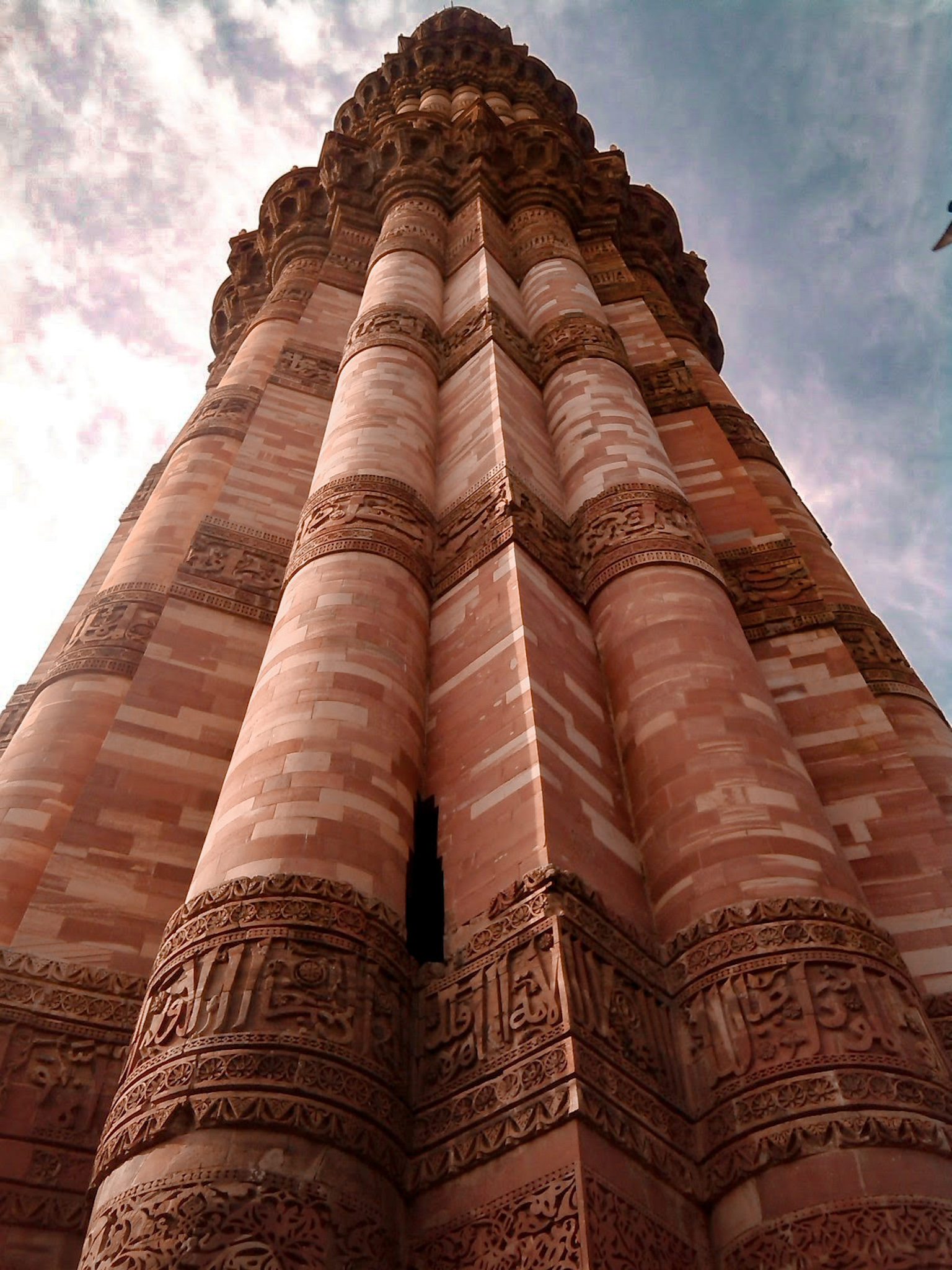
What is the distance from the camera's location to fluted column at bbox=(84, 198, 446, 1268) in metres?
3.81

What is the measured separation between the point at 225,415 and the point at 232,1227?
986 cm

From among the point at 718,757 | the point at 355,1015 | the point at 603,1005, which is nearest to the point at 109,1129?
the point at 355,1015

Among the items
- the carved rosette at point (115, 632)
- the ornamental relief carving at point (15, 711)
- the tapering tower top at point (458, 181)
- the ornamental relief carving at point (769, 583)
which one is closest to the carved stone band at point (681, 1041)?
the ornamental relief carving at point (769, 583)

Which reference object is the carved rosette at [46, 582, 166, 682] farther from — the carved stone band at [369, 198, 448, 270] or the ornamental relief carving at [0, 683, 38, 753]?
the carved stone band at [369, 198, 448, 270]

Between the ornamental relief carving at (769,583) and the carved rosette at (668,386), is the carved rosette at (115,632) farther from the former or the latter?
the carved rosette at (668,386)

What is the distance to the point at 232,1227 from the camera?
3.60 meters

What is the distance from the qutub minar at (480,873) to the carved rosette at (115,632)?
0.04m

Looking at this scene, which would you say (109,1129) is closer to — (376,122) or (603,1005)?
(603,1005)

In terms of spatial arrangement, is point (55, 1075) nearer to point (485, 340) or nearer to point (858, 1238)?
point (858, 1238)

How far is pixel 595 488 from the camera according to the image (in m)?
8.29

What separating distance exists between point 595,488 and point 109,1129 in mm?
5617

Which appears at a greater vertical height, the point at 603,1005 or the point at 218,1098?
the point at 603,1005

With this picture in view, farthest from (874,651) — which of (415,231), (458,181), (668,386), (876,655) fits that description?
(458,181)

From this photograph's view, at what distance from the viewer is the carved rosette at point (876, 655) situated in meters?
7.80
